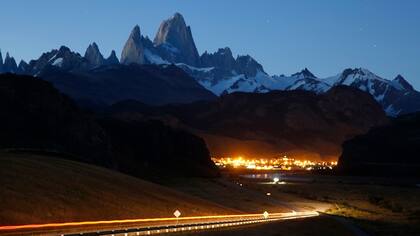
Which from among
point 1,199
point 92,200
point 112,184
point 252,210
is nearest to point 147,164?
point 252,210

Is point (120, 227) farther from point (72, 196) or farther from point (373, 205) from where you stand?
point (373, 205)

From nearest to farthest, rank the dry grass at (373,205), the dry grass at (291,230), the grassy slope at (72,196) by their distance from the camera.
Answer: the grassy slope at (72,196) < the dry grass at (291,230) < the dry grass at (373,205)

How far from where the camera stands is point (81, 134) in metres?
107

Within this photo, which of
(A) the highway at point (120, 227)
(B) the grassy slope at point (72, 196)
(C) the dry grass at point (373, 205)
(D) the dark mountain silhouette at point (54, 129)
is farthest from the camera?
(D) the dark mountain silhouette at point (54, 129)

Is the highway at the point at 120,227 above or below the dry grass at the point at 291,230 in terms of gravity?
below

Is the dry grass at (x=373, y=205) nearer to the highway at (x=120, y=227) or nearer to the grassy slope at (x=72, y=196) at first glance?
the highway at (x=120, y=227)

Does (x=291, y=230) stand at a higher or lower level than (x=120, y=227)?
higher

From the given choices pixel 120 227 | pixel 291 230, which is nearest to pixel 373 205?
pixel 291 230

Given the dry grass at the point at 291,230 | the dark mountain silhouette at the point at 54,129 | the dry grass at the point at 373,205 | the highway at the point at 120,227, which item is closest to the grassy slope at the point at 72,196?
the highway at the point at 120,227

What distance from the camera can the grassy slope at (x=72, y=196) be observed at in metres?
40.1

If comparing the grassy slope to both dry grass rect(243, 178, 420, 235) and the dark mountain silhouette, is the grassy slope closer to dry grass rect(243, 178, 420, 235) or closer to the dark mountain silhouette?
dry grass rect(243, 178, 420, 235)

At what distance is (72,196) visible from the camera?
47.0 meters

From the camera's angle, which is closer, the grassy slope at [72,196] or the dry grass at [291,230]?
the grassy slope at [72,196]

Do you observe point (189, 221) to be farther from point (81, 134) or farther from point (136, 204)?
point (81, 134)
